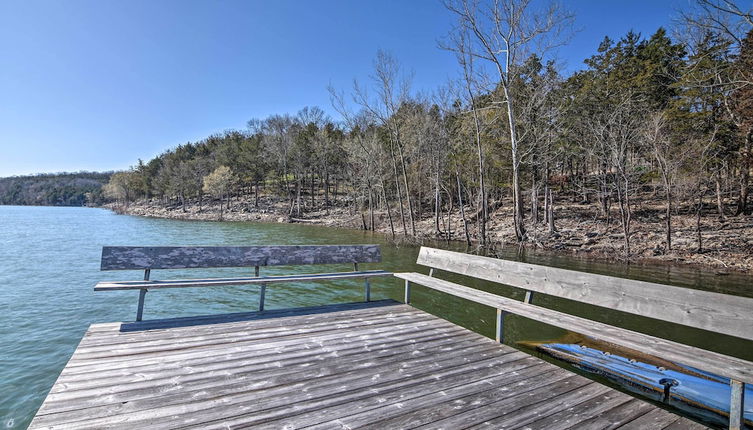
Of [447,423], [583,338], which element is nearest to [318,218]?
[583,338]

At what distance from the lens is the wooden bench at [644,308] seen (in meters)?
2.91

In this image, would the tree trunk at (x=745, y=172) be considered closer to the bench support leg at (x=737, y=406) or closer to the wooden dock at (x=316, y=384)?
the bench support leg at (x=737, y=406)

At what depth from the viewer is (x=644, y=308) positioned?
3.81m

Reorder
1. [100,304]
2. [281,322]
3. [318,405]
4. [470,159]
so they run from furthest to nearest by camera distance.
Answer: [470,159] → [100,304] → [281,322] → [318,405]

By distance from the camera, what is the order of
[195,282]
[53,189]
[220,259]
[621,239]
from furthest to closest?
[53,189] < [621,239] < [220,259] < [195,282]

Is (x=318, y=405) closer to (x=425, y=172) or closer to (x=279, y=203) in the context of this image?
(x=425, y=172)

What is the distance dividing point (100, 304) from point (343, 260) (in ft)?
21.0

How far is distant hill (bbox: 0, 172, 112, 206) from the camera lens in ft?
470

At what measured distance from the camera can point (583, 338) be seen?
20.1 feet

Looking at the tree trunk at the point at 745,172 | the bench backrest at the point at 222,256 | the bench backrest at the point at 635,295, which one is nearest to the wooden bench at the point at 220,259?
the bench backrest at the point at 222,256

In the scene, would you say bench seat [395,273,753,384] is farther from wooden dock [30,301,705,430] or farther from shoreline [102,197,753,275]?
shoreline [102,197,753,275]

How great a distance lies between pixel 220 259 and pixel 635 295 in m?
5.91

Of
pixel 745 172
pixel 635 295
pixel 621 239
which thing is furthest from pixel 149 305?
pixel 745 172

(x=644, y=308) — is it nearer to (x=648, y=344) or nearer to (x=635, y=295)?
(x=635, y=295)
